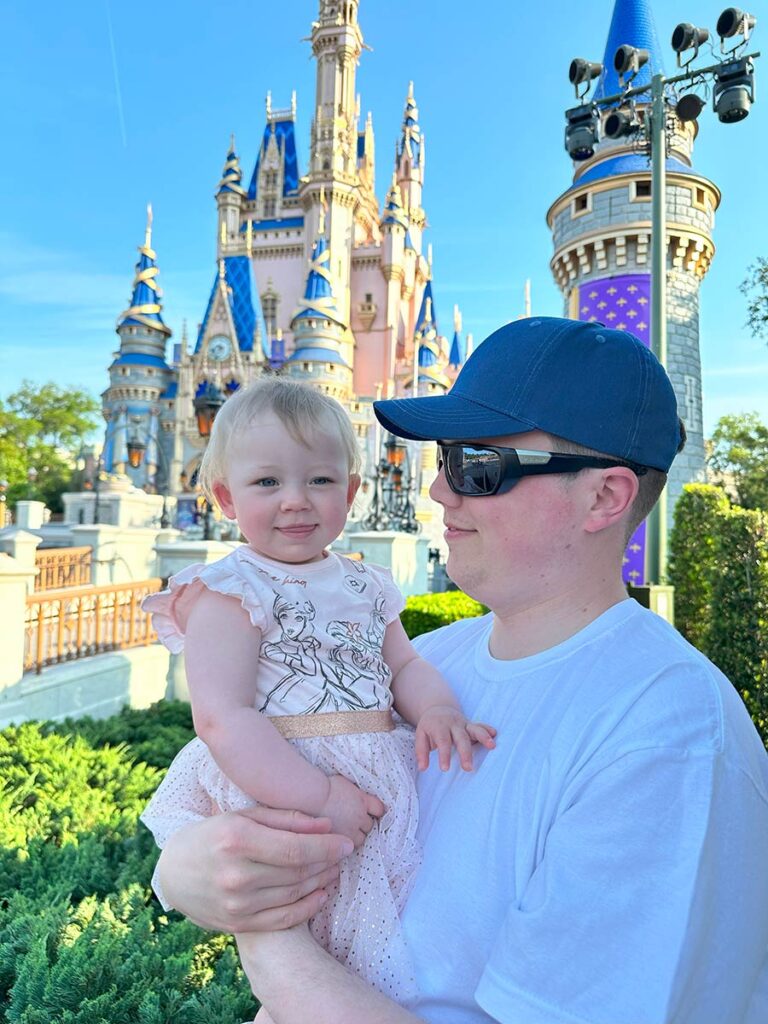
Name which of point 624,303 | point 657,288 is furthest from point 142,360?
point 657,288

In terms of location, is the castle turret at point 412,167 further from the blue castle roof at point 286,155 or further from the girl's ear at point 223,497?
the girl's ear at point 223,497

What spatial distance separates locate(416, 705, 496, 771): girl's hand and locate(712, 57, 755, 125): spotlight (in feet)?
30.9

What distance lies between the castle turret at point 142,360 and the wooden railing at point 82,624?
1597 inches

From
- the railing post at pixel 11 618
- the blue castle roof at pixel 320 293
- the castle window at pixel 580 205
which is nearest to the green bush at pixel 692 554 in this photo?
the railing post at pixel 11 618

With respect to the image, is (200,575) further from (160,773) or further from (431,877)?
(160,773)

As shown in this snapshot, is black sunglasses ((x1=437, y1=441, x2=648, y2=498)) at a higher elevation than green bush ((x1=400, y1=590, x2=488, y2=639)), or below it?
higher

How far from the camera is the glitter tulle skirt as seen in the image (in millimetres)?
1349

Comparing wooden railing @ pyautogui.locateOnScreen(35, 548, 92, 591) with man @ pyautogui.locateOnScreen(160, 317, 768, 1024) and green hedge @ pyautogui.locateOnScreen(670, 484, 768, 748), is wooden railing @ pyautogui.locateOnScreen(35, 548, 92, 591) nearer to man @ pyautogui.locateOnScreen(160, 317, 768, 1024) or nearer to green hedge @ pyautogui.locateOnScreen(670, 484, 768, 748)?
green hedge @ pyautogui.locateOnScreen(670, 484, 768, 748)

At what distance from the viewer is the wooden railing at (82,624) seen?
661cm

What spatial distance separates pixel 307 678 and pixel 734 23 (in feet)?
32.7

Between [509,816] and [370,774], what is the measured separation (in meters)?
0.38

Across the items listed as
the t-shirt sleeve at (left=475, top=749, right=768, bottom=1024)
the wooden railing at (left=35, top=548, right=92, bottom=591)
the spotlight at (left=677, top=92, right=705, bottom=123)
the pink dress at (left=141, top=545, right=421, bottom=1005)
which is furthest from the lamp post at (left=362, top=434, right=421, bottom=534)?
the t-shirt sleeve at (left=475, top=749, right=768, bottom=1024)

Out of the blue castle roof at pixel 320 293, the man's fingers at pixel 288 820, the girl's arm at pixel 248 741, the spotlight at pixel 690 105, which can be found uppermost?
the blue castle roof at pixel 320 293

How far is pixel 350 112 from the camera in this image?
52.4m
